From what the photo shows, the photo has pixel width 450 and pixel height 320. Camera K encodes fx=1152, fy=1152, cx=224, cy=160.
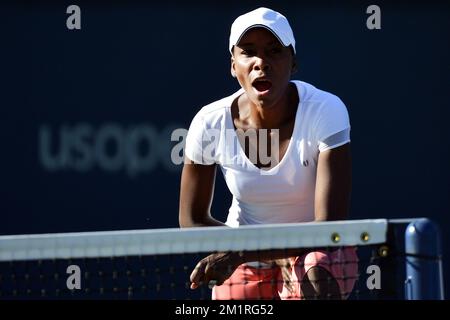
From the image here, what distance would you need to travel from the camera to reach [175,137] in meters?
6.01

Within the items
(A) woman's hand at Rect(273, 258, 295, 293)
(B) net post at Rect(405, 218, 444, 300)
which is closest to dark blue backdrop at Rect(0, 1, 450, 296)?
(A) woman's hand at Rect(273, 258, 295, 293)

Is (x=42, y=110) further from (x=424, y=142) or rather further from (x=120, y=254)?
(x=120, y=254)

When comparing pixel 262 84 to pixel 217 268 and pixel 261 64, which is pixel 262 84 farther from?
pixel 217 268

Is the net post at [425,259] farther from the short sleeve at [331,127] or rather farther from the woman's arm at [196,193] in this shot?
the woman's arm at [196,193]

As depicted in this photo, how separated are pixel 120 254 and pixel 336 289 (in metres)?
0.85

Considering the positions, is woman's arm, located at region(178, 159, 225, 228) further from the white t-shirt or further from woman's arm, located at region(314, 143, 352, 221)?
woman's arm, located at region(314, 143, 352, 221)

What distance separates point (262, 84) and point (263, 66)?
0.07 m

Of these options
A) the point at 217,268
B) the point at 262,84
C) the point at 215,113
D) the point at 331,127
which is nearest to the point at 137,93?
the point at 215,113

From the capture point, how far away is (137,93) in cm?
608

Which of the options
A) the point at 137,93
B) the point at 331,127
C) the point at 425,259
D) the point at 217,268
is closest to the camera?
the point at 425,259
